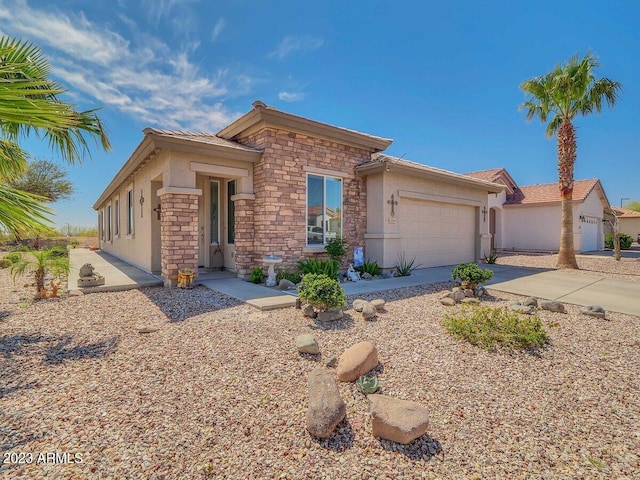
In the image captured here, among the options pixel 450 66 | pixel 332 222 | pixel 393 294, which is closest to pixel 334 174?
pixel 332 222

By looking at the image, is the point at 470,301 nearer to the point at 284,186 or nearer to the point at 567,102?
the point at 284,186

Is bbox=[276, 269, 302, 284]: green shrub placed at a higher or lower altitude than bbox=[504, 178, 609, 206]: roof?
lower

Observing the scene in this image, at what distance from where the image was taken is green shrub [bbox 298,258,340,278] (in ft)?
25.1

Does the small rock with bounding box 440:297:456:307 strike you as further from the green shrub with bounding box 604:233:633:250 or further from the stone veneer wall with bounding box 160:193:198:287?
the green shrub with bounding box 604:233:633:250

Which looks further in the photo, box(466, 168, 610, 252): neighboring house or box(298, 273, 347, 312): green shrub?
box(466, 168, 610, 252): neighboring house

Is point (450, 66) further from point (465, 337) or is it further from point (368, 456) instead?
point (368, 456)

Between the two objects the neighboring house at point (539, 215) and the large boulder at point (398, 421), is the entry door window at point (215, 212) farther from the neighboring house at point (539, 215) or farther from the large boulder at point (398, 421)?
the neighboring house at point (539, 215)

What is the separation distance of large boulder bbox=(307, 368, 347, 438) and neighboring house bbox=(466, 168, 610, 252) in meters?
20.8

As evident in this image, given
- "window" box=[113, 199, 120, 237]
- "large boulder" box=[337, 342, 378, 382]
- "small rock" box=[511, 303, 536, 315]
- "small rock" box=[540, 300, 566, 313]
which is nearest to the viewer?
"large boulder" box=[337, 342, 378, 382]

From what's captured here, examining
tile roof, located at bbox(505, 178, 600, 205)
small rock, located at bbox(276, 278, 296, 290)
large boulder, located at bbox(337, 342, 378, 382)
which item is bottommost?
large boulder, located at bbox(337, 342, 378, 382)

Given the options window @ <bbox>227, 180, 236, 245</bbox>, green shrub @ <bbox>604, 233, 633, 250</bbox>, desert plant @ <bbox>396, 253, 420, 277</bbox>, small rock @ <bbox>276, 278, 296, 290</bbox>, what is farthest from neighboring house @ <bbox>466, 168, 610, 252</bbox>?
small rock @ <bbox>276, 278, 296, 290</bbox>

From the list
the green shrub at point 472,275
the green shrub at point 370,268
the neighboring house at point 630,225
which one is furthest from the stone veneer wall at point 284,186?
the neighboring house at point 630,225

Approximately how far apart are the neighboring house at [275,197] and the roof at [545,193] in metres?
11.3

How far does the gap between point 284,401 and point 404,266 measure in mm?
7487
